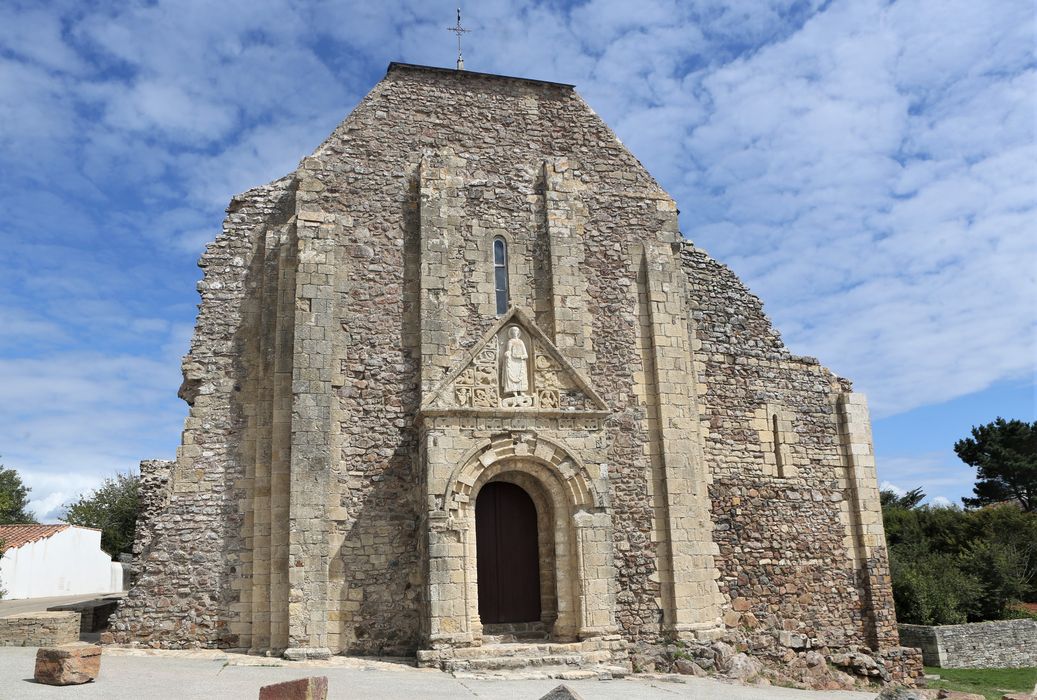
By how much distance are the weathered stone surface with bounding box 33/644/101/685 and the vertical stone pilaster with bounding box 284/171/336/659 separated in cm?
349

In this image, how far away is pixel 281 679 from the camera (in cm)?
1012

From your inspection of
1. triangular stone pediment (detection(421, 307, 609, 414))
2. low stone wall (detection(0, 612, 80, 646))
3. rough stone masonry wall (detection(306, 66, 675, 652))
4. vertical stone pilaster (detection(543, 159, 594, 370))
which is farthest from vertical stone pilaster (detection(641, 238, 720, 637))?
low stone wall (detection(0, 612, 80, 646))

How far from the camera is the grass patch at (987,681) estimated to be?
1492cm

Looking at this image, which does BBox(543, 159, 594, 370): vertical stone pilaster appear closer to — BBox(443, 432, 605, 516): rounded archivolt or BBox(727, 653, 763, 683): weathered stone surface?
BBox(443, 432, 605, 516): rounded archivolt

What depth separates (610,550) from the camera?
1275 cm

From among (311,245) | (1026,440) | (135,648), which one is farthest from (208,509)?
(1026,440)

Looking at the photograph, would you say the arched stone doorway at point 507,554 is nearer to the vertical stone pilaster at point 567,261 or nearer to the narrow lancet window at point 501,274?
the vertical stone pilaster at point 567,261

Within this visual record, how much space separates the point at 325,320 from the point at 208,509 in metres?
3.61

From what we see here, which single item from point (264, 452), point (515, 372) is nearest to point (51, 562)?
point (264, 452)

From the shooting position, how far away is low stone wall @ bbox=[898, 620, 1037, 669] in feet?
58.2

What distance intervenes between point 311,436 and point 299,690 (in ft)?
20.4

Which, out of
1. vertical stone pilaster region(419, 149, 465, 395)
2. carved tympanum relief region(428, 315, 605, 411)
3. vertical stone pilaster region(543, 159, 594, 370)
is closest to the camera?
carved tympanum relief region(428, 315, 605, 411)

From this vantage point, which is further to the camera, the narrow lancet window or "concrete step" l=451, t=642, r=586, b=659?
the narrow lancet window

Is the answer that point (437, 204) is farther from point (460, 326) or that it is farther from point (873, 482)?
point (873, 482)
